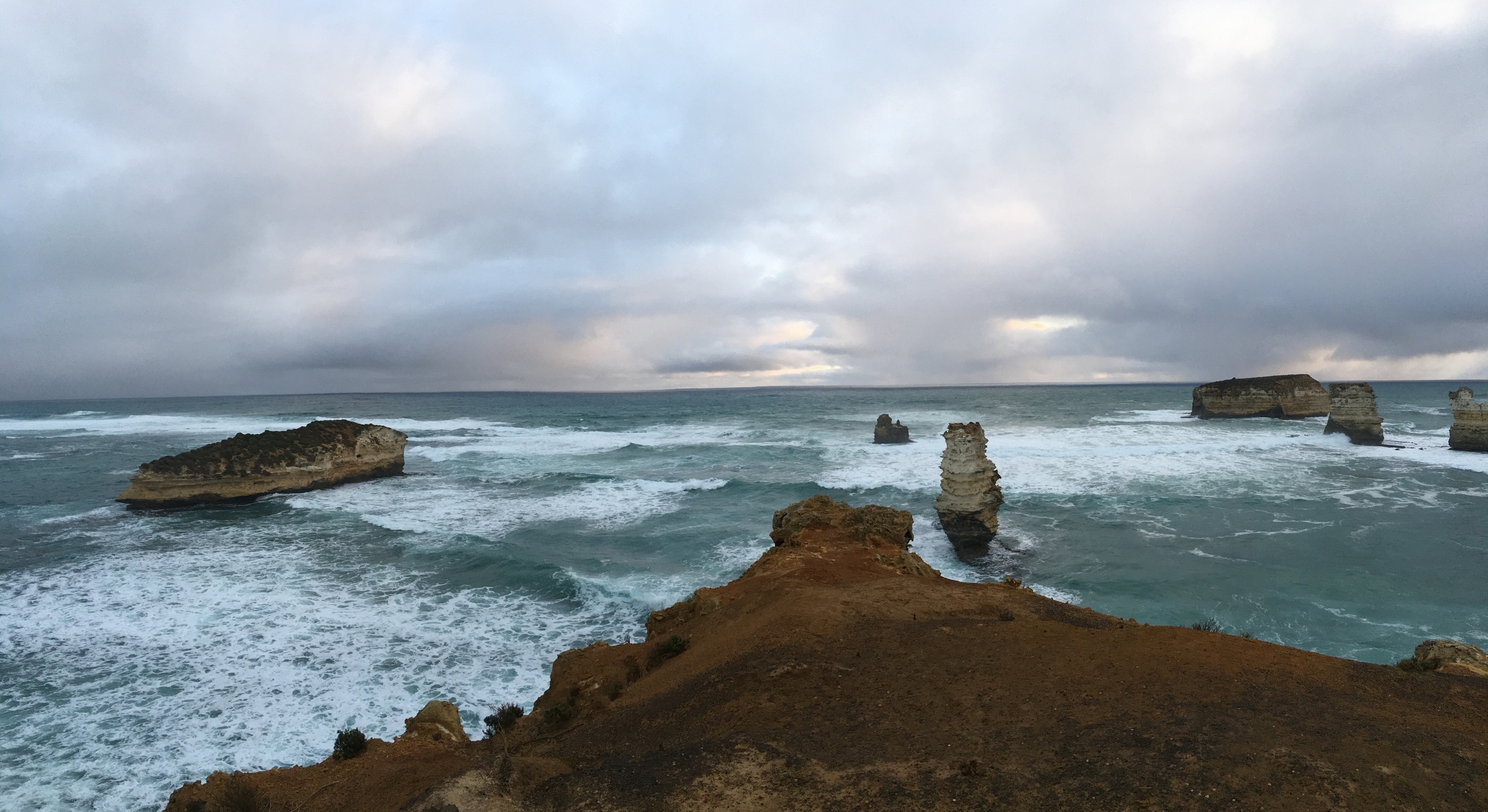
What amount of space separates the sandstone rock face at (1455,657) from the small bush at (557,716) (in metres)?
9.74

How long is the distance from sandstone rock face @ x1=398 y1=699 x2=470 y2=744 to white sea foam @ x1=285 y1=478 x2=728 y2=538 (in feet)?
46.2

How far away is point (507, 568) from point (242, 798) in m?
12.6

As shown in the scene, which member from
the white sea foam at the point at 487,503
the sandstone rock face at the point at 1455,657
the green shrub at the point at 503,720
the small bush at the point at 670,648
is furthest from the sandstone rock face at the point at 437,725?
the white sea foam at the point at 487,503

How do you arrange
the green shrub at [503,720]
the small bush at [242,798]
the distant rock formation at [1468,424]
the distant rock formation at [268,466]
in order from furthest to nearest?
the distant rock formation at [1468,424] → the distant rock formation at [268,466] → the green shrub at [503,720] → the small bush at [242,798]

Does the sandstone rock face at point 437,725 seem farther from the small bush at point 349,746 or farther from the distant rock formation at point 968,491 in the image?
the distant rock formation at point 968,491

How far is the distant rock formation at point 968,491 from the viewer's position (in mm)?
19484

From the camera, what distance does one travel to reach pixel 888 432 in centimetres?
4509

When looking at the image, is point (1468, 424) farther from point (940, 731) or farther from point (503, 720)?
point (503, 720)

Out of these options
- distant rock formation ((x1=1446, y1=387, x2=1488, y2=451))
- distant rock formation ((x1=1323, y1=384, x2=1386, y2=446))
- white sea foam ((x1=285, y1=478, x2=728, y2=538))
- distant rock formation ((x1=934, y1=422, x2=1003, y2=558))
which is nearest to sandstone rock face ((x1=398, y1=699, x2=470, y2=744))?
white sea foam ((x1=285, y1=478, x2=728, y2=538))

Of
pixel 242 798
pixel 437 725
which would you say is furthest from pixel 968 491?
pixel 242 798

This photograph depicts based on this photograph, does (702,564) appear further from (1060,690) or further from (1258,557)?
(1258,557)

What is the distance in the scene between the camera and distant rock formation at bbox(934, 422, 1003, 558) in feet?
63.9

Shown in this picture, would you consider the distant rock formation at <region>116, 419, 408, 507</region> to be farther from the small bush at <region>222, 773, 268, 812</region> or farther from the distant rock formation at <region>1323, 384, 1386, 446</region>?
the distant rock formation at <region>1323, 384, 1386, 446</region>

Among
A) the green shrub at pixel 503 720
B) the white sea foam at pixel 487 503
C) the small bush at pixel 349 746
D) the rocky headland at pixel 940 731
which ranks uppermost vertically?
the rocky headland at pixel 940 731
